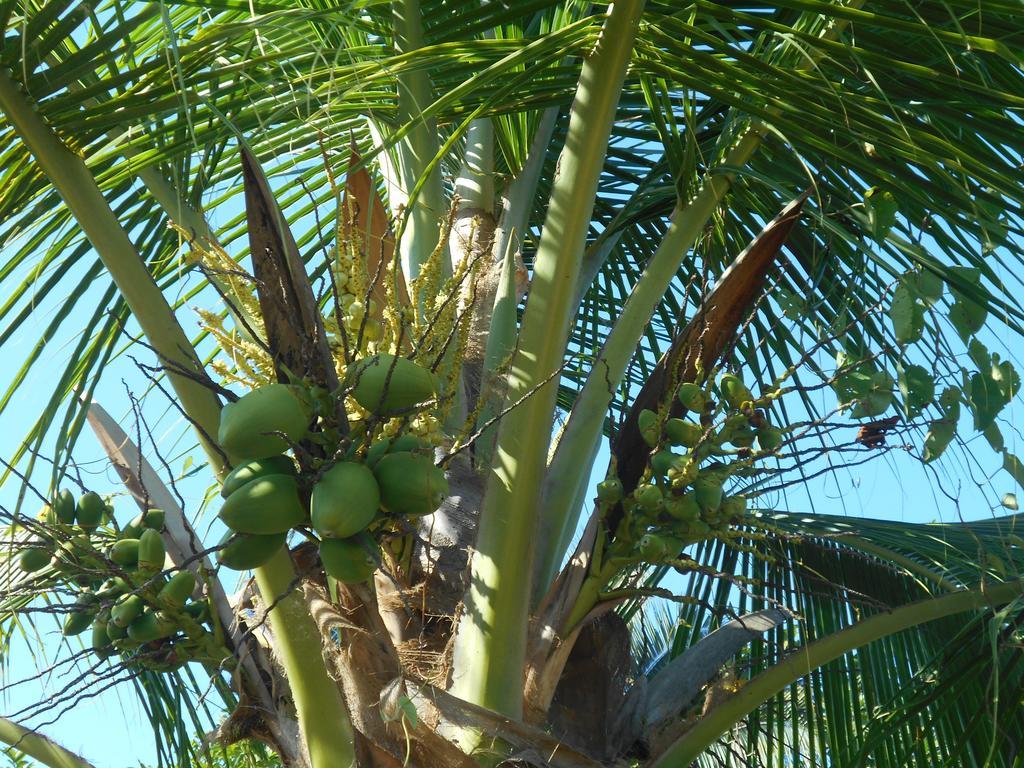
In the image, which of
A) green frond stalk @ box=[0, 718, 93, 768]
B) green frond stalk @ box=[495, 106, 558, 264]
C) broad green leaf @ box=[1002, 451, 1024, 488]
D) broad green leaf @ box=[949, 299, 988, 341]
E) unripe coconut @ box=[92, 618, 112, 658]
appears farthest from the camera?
green frond stalk @ box=[495, 106, 558, 264]

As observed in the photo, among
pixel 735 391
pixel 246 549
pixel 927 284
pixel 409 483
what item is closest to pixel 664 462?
pixel 735 391

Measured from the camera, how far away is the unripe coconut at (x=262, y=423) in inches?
52.2

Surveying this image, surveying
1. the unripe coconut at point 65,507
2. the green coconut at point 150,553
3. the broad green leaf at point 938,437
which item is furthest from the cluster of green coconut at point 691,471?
the unripe coconut at point 65,507

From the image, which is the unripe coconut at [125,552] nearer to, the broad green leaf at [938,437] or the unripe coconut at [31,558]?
the unripe coconut at [31,558]

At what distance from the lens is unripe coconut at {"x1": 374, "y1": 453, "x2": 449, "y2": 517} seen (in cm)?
141

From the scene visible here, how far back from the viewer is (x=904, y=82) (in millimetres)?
2131

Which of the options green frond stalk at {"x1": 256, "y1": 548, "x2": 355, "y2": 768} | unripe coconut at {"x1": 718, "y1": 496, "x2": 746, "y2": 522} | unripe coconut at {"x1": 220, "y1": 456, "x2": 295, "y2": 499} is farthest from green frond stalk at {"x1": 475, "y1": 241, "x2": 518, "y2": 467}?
unripe coconut at {"x1": 220, "y1": 456, "x2": 295, "y2": 499}

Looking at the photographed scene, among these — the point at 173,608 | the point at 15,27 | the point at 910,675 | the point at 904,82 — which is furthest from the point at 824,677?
the point at 15,27

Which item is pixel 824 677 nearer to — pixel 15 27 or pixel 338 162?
pixel 338 162

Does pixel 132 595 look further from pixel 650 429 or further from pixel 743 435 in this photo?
pixel 743 435

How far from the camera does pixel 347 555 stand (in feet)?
4.74

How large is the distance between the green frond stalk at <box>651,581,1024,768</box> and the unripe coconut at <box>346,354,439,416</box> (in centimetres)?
103

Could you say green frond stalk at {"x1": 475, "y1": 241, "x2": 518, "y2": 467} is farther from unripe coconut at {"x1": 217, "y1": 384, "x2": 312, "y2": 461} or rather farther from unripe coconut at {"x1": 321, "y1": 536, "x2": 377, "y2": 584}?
unripe coconut at {"x1": 217, "y1": 384, "x2": 312, "y2": 461}

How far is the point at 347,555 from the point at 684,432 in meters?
0.70
